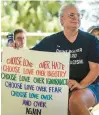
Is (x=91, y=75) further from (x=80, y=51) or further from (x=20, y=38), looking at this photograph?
(x=20, y=38)

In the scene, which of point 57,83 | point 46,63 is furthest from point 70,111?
point 46,63

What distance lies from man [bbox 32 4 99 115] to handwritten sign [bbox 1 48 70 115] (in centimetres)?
10

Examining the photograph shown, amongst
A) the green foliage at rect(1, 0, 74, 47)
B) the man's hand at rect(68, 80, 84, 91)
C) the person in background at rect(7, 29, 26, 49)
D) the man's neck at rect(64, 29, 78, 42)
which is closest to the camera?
the man's hand at rect(68, 80, 84, 91)

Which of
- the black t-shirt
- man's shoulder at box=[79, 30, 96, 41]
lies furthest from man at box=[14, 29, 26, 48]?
man's shoulder at box=[79, 30, 96, 41]

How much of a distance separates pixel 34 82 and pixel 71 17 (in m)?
0.51

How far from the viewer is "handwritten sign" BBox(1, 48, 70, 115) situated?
1.93 m

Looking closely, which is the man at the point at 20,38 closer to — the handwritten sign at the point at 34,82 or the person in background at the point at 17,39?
the person in background at the point at 17,39

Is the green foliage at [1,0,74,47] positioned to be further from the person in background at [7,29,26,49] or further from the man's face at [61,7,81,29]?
the man's face at [61,7,81,29]

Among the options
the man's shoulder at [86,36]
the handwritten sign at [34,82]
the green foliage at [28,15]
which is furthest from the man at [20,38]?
the green foliage at [28,15]

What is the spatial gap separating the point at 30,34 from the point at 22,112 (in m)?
1.41

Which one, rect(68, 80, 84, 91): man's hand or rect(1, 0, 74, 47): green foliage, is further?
rect(1, 0, 74, 47): green foliage

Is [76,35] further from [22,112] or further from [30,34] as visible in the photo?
[30,34]

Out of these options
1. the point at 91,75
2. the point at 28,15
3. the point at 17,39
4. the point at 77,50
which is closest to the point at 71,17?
the point at 77,50

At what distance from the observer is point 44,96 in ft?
6.48
